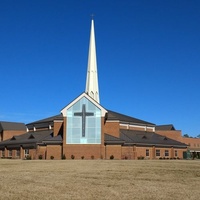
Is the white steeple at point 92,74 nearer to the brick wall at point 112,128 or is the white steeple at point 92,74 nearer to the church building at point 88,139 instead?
the church building at point 88,139

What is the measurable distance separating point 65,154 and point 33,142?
7944 millimetres

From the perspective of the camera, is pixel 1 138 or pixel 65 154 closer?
pixel 65 154

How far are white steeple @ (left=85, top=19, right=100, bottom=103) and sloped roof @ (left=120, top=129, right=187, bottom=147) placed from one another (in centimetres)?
1389

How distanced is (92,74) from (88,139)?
2518 centimetres

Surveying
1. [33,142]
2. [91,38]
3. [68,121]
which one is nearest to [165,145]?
[68,121]

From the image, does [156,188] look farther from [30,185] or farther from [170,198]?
[30,185]

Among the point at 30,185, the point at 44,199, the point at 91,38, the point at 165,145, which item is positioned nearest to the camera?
the point at 44,199

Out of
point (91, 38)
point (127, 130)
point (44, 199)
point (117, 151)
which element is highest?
point (91, 38)

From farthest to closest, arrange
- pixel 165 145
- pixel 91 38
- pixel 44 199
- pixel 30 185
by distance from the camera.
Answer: pixel 91 38 → pixel 165 145 → pixel 30 185 → pixel 44 199

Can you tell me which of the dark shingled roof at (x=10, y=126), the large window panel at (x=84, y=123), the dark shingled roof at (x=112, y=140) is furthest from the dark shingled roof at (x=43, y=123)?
the dark shingled roof at (x=112, y=140)

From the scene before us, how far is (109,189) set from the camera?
16.0 m

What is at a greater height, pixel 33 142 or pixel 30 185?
pixel 33 142

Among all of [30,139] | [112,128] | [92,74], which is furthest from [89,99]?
[92,74]

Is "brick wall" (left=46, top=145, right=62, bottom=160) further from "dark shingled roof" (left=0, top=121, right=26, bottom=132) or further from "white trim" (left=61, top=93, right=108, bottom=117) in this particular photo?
"dark shingled roof" (left=0, top=121, right=26, bottom=132)
